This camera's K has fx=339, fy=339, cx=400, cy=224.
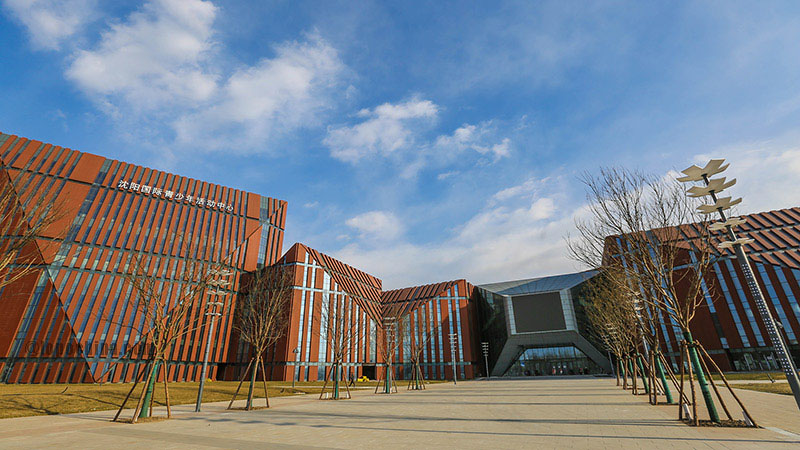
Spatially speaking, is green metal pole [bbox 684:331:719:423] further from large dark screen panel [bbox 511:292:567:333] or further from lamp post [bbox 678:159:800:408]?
large dark screen panel [bbox 511:292:567:333]

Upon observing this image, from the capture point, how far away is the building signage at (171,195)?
50844 mm

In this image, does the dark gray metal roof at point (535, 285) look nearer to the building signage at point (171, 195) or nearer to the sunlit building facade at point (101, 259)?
the sunlit building facade at point (101, 259)

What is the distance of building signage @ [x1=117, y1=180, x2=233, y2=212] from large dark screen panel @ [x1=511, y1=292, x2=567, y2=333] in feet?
185

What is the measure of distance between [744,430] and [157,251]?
5880cm

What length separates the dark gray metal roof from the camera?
65.7 m

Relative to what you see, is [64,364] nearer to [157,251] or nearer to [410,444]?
[157,251]

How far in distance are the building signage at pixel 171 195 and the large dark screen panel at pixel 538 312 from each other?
185 ft

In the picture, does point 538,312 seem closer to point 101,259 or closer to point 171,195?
point 171,195

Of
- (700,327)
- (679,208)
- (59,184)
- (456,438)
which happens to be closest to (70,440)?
(456,438)

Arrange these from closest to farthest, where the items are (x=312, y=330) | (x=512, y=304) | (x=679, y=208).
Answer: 1. (x=679, y=208)
2. (x=312, y=330)
3. (x=512, y=304)

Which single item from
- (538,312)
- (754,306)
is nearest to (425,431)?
(754,306)

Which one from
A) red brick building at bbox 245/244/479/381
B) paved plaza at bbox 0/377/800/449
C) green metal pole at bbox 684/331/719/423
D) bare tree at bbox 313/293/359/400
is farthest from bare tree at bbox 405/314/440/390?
green metal pole at bbox 684/331/719/423

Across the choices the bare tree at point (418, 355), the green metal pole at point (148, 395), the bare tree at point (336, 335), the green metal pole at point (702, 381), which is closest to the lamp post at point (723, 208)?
the green metal pole at point (702, 381)

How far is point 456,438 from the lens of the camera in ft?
29.1
